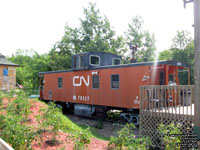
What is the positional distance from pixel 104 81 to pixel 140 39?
804 inches

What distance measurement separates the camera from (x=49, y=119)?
5.72m

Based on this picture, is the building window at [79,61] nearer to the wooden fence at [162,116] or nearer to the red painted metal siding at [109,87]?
the red painted metal siding at [109,87]

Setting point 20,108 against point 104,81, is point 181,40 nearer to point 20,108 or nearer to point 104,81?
point 104,81

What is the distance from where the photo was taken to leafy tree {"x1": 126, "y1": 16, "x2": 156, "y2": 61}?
1156 inches

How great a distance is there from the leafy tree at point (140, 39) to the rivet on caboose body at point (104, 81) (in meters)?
16.0

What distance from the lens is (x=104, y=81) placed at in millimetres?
11070

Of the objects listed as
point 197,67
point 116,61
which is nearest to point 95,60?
point 116,61

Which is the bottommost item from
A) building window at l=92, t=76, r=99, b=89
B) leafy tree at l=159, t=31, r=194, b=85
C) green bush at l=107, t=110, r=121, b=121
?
green bush at l=107, t=110, r=121, b=121

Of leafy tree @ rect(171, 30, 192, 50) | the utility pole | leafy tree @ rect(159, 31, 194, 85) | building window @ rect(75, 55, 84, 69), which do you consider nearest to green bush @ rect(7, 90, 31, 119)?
building window @ rect(75, 55, 84, 69)

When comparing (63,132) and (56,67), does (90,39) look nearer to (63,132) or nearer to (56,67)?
(56,67)

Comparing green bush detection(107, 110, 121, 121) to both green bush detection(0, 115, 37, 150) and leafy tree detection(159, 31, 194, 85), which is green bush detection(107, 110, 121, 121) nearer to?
green bush detection(0, 115, 37, 150)

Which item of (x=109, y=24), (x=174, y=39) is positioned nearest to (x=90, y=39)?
(x=109, y=24)

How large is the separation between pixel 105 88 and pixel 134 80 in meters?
2.06

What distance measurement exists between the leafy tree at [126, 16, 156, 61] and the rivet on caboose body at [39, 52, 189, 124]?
16.0m
